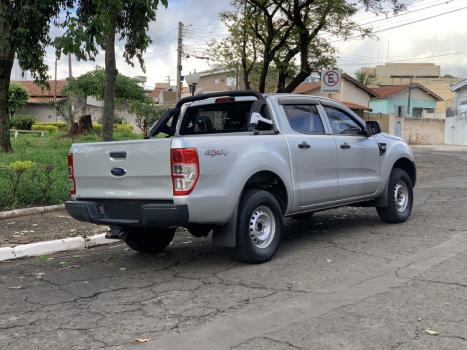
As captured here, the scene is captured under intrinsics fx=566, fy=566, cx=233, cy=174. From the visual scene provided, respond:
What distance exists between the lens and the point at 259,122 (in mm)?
6887

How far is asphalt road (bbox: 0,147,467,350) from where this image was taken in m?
4.25

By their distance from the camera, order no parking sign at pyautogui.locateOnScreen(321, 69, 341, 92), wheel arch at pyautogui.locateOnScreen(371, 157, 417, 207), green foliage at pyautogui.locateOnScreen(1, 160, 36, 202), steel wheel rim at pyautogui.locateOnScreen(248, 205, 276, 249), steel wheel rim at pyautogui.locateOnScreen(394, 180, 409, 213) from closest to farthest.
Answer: steel wheel rim at pyautogui.locateOnScreen(248, 205, 276, 249) < wheel arch at pyautogui.locateOnScreen(371, 157, 417, 207) < steel wheel rim at pyautogui.locateOnScreen(394, 180, 409, 213) < green foliage at pyautogui.locateOnScreen(1, 160, 36, 202) < no parking sign at pyautogui.locateOnScreen(321, 69, 341, 92)

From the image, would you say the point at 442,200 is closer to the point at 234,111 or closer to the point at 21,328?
the point at 234,111

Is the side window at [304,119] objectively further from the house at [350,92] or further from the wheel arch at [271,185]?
the house at [350,92]

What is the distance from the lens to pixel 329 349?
3986 mm

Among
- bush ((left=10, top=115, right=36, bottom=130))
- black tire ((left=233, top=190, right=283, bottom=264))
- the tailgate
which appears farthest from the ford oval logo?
bush ((left=10, top=115, right=36, bottom=130))

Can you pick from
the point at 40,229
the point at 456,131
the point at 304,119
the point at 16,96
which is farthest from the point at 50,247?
the point at 456,131

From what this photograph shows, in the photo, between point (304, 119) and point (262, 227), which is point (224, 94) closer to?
point (304, 119)

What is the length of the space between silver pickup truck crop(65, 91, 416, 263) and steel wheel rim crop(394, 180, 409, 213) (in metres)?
0.16

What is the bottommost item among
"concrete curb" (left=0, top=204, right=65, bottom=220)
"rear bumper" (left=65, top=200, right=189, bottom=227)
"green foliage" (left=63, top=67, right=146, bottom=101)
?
"concrete curb" (left=0, top=204, right=65, bottom=220)

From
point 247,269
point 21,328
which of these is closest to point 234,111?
point 247,269

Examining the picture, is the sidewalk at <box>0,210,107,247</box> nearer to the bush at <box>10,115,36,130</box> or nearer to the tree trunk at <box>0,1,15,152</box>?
the tree trunk at <box>0,1,15,152</box>

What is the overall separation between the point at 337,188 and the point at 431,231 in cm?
167

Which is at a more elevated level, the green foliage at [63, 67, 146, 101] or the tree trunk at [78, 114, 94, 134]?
the green foliage at [63, 67, 146, 101]
